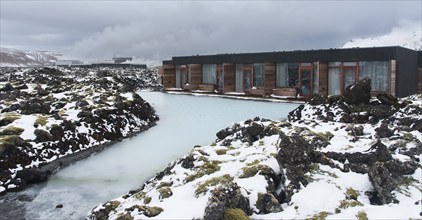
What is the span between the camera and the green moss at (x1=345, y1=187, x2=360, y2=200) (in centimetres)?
733

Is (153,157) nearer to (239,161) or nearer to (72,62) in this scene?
(239,161)

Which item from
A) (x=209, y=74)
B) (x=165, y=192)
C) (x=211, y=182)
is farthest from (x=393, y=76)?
(x=165, y=192)

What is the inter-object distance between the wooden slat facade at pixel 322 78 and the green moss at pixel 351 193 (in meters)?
20.7

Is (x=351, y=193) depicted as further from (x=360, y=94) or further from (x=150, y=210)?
(x=360, y=94)

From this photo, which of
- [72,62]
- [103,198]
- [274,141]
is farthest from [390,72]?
[72,62]

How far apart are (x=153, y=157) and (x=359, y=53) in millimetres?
18212

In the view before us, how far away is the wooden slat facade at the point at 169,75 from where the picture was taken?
138ft

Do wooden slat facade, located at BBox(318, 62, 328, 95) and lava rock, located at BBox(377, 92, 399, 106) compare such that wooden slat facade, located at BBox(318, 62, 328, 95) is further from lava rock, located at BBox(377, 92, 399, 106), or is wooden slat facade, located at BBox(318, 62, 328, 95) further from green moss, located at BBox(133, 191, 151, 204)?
green moss, located at BBox(133, 191, 151, 204)

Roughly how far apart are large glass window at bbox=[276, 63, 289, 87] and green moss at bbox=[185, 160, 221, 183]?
21.7 metres

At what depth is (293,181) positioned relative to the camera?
793 centimetres

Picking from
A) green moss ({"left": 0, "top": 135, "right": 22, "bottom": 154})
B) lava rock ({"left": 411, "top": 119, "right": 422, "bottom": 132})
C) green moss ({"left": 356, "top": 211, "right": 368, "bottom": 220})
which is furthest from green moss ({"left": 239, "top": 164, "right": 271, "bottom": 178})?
green moss ({"left": 0, "top": 135, "right": 22, "bottom": 154})

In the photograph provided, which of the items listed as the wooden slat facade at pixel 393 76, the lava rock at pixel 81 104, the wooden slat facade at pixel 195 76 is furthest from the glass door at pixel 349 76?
the lava rock at pixel 81 104

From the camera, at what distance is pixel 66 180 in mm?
12148

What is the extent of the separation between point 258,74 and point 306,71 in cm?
510
